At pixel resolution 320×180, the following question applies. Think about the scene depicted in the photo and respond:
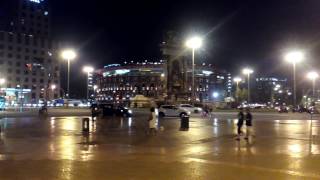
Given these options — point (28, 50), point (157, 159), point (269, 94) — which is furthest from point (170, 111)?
point (28, 50)

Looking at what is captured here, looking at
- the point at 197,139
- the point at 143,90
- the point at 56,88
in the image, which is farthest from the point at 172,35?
the point at 143,90

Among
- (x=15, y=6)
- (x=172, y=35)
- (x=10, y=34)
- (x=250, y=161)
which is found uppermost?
(x=15, y=6)

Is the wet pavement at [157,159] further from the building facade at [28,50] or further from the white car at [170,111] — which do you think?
the building facade at [28,50]

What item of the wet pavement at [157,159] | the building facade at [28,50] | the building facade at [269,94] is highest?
the building facade at [28,50]

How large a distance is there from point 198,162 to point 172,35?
7411 centimetres

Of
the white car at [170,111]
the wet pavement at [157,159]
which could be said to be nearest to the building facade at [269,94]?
the white car at [170,111]

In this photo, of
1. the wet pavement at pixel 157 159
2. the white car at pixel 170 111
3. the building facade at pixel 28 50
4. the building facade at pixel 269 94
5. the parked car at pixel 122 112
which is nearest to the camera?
the wet pavement at pixel 157 159

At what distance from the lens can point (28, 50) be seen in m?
168

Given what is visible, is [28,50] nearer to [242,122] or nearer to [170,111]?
[170,111]

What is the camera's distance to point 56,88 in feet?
560

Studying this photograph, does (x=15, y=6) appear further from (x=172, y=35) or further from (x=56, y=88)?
(x=172, y=35)

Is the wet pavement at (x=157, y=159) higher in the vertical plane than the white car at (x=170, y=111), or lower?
lower

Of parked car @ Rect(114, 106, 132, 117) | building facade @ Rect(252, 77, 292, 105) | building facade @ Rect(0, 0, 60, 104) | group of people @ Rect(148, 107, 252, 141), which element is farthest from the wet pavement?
building facade @ Rect(0, 0, 60, 104)

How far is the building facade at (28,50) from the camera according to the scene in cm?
16125
